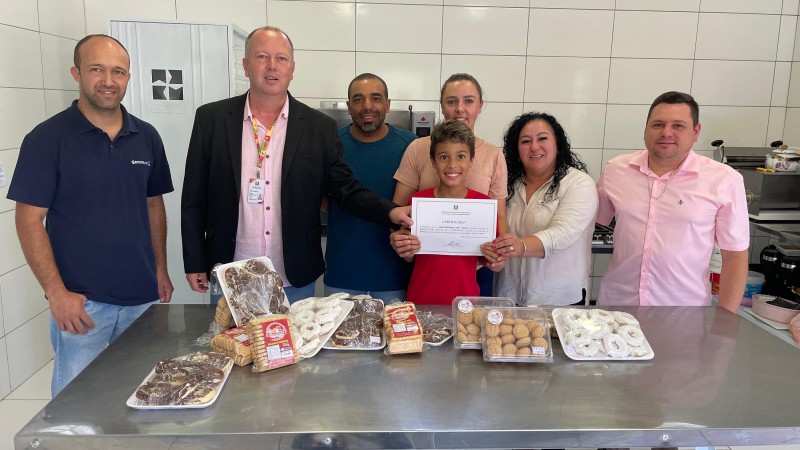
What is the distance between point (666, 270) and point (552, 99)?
7.56 feet

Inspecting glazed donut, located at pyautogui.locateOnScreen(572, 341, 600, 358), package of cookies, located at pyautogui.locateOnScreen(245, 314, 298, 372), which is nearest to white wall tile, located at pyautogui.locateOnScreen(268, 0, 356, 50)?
package of cookies, located at pyautogui.locateOnScreen(245, 314, 298, 372)

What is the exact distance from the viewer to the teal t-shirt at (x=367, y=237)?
2.45 metres

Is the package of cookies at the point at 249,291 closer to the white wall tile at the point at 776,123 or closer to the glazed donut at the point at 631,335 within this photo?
the glazed donut at the point at 631,335

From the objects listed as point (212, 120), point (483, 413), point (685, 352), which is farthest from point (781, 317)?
point (212, 120)

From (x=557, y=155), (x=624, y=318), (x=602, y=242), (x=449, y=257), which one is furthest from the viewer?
(x=602, y=242)

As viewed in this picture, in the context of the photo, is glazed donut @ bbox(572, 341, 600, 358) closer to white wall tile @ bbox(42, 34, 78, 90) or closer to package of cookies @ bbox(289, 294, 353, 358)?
package of cookies @ bbox(289, 294, 353, 358)

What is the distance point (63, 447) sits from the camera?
115 cm

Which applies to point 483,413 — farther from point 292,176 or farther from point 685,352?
point 292,176

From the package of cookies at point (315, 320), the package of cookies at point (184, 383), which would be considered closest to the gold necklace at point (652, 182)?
the package of cookies at point (315, 320)

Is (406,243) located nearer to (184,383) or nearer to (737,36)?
(184,383)

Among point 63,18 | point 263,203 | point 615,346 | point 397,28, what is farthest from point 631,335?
point 63,18

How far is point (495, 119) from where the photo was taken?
4.26m

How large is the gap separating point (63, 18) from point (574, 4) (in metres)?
3.42

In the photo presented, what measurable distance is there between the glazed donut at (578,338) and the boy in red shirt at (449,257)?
0.58 meters
